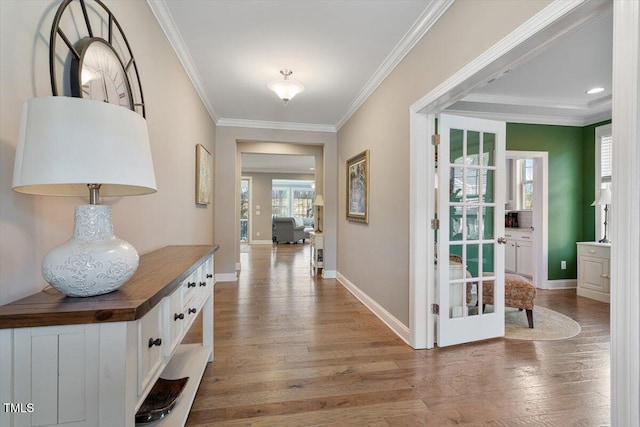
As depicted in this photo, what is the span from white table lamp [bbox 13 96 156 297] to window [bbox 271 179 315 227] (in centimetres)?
1113

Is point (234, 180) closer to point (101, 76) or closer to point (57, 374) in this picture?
point (101, 76)

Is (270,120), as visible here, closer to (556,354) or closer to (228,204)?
(228,204)

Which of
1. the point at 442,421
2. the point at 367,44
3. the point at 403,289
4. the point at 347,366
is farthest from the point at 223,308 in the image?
the point at 367,44

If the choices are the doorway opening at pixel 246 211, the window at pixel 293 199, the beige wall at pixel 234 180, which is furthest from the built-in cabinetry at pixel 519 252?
the window at pixel 293 199

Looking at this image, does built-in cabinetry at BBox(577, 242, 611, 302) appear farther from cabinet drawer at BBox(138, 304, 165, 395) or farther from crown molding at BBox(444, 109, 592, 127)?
cabinet drawer at BBox(138, 304, 165, 395)

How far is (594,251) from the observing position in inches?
156

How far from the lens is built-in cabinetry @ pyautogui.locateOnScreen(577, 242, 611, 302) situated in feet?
12.5

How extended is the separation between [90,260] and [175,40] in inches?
90.1

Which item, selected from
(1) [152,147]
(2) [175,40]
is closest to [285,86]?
(2) [175,40]

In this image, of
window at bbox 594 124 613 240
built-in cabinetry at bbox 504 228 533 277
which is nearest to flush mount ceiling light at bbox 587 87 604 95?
window at bbox 594 124 613 240

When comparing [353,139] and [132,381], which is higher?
[353,139]

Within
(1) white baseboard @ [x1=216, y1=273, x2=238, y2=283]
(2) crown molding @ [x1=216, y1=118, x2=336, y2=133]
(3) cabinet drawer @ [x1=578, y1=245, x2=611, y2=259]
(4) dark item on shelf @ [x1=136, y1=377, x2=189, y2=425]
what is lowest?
(1) white baseboard @ [x1=216, y1=273, x2=238, y2=283]

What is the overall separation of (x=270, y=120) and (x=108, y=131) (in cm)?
411

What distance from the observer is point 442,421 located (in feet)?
5.33
